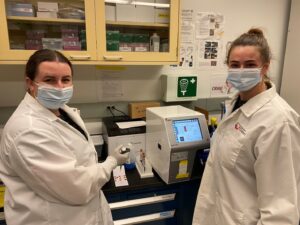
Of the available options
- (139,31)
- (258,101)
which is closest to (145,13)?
(139,31)

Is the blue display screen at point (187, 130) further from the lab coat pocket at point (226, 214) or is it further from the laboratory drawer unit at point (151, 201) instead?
the lab coat pocket at point (226, 214)

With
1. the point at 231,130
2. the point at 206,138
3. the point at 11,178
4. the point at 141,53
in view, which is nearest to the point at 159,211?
the point at 206,138

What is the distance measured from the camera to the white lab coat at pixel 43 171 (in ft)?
2.86

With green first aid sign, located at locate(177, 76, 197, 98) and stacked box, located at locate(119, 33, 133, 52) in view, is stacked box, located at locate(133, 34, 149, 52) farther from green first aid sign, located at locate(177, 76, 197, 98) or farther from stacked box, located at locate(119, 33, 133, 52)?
green first aid sign, located at locate(177, 76, 197, 98)

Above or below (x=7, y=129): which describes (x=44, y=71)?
above

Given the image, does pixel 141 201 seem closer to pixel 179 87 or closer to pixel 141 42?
pixel 179 87

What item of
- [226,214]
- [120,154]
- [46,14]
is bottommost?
[226,214]

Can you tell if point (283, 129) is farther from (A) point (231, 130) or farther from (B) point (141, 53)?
(B) point (141, 53)

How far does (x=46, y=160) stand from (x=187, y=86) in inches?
53.2

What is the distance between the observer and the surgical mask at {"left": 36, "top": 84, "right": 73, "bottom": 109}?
979mm

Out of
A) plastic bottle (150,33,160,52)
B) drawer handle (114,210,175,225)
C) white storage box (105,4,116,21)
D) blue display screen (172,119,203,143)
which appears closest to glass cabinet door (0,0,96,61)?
white storage box (105,4,116,21)

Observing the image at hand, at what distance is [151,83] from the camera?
202cm

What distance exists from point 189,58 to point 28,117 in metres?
1.45

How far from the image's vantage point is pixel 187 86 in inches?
78.1
